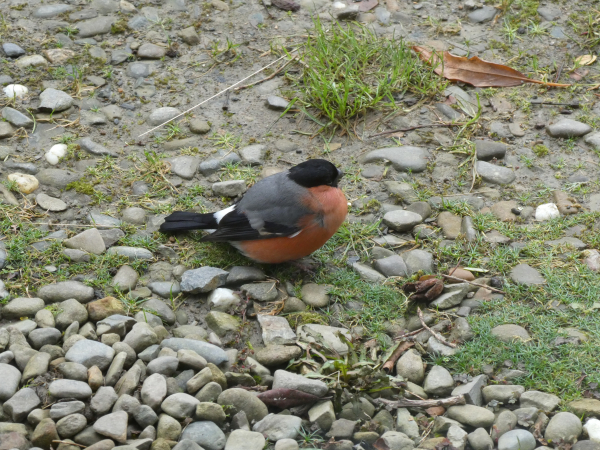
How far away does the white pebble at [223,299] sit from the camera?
13.3 feet

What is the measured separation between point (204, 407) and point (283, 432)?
38cm

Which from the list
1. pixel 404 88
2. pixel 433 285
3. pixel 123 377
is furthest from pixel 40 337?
pixel 404 88

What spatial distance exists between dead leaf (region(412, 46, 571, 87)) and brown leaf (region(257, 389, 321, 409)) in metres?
3.49

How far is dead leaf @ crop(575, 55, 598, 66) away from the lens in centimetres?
595

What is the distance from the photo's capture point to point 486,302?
402 centimetres

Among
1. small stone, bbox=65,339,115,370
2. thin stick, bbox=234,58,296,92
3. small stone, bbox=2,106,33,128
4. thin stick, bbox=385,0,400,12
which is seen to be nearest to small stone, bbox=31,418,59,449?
small stone, bbox=65,339,115,370

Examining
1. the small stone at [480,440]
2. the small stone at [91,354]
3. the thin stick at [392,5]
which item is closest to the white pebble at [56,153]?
the small stone at [91,354]

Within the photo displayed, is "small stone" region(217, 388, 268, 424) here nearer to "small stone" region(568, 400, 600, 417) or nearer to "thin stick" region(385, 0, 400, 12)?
"small stone" region(568, 400, 600, 417)

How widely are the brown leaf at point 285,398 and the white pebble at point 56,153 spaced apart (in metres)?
2.74

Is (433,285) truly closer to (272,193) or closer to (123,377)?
(272,193)

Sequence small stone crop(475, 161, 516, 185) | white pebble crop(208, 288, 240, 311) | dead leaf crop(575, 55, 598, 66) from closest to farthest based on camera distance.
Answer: white pebble crop(208, 288, 240, 311) < small stone crop(475, 161, 516, 185) < dead leaf crop(575, 55, 598, 66)

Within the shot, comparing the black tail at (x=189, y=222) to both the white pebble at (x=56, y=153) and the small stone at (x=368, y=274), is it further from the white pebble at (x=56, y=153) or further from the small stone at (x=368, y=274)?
the white pebble at (x=56, y=153)

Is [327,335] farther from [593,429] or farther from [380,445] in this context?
[593,429]

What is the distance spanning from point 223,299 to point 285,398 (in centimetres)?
96
